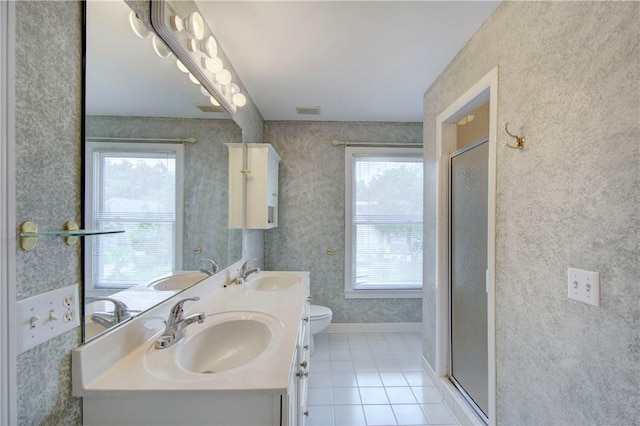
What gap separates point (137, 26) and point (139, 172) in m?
0.56

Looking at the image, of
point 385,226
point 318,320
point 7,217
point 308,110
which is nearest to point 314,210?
Answer: point 385,226

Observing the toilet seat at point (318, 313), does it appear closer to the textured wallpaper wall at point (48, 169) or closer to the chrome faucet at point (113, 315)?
the chrome faucet at point (113, 315)

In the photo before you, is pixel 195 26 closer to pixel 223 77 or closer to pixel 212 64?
pixel 212 64

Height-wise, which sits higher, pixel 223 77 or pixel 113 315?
pixel 223 77

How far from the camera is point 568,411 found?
1.04 m

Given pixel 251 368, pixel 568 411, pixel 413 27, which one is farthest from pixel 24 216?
pixel 413 27

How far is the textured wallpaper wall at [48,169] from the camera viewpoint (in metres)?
0.65

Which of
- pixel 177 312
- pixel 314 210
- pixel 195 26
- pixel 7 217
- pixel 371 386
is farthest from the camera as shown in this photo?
pixel 314 210

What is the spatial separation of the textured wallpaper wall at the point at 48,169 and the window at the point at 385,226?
8.78 ft

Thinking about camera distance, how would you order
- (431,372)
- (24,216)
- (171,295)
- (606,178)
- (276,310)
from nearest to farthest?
(24,216), (606,178), (171,295), (276,310), (431,372)

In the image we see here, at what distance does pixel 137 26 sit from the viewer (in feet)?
3.58

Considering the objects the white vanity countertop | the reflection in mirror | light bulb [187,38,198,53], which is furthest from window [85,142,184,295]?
light bulb [187,38,198,53]

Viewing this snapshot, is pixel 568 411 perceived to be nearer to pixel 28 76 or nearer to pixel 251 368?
pixel 251 368

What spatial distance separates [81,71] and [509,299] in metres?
1.86
